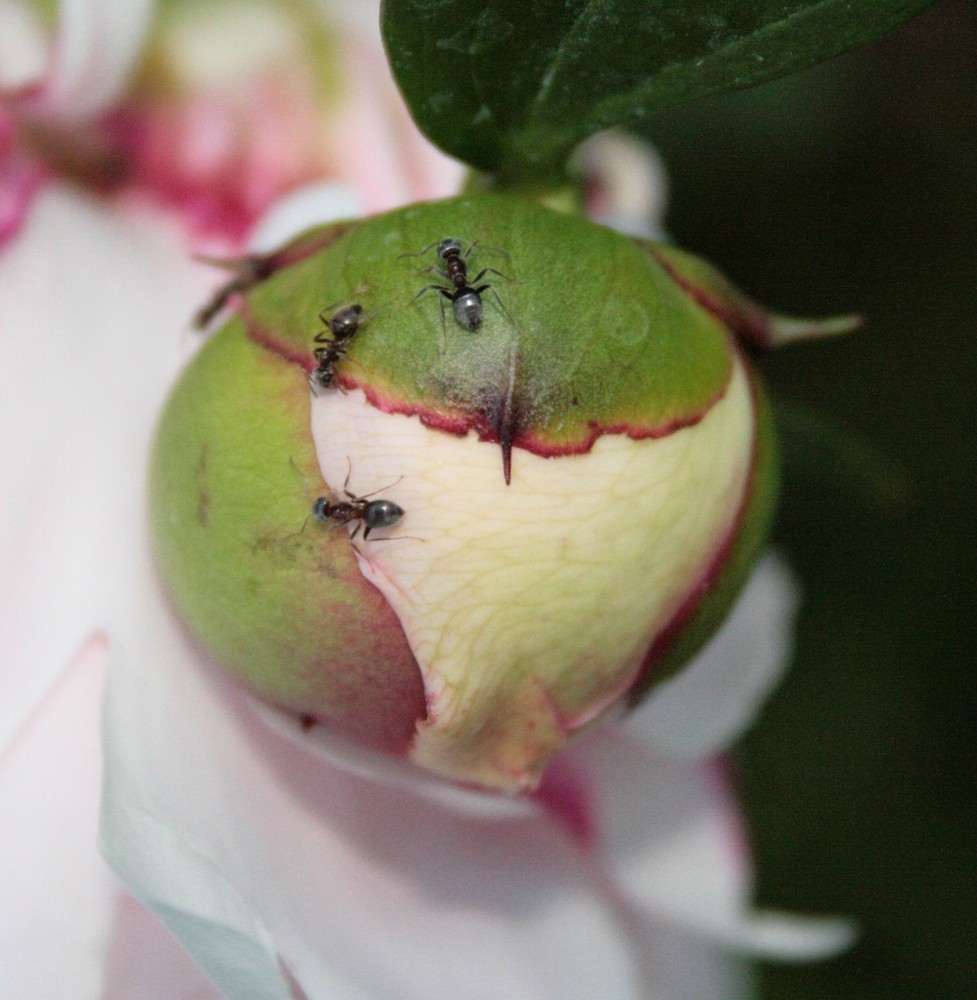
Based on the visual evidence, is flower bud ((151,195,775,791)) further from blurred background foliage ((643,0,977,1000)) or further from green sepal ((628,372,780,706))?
blurred background foliage ((643,0,977,1000))

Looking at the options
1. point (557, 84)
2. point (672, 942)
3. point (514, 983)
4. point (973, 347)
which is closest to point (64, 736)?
point (514, 983)

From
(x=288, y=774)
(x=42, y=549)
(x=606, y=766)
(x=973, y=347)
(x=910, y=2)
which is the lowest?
(x=973, y=347)

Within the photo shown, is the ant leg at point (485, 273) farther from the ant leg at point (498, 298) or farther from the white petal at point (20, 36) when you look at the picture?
the white petal at point (20, 36)

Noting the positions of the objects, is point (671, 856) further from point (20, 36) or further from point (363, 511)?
point (20, 36)

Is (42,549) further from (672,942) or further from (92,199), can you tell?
(672,942)

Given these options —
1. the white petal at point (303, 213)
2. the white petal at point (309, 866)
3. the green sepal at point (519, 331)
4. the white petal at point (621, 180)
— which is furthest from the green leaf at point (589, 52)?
the white petal at point (621, 180)

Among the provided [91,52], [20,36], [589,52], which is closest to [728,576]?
[589,52]
